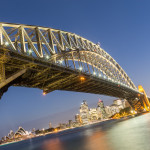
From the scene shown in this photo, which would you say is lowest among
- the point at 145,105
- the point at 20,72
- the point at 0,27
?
the point at 145,105

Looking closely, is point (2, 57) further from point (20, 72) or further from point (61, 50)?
point (61, 50)

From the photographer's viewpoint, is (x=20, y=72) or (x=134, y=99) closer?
(x=20, y=72)

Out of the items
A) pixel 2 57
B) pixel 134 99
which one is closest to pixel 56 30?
pixel 2 57

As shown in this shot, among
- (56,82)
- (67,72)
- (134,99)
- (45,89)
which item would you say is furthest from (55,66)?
(134,99)

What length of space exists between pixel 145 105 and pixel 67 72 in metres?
64.2

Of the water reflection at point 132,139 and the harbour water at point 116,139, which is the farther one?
the harbour water at point 116,139

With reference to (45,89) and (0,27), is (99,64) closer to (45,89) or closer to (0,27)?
(45,89)

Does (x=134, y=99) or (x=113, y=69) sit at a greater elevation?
(x=113, y=69)

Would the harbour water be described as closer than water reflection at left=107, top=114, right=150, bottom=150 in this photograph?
No

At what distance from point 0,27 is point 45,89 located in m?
18.8

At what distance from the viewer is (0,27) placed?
1650 centimetres

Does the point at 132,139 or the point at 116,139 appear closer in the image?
the point at 132,139

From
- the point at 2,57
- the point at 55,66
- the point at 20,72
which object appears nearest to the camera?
the point at 2,57

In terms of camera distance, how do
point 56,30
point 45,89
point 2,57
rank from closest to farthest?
point 2,57
point 56,30
point 45,89
